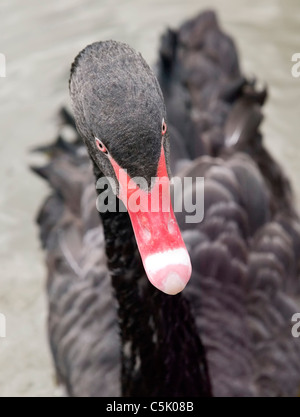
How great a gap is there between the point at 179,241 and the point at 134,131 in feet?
1.01

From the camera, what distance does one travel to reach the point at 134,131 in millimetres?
1963

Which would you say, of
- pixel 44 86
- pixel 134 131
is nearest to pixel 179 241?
pixel 134 131

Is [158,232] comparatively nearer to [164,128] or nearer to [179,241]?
[179,241]

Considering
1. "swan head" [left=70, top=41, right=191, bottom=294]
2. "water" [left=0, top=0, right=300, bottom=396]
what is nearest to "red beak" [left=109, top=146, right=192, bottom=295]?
"swan head" [left=70, top=41, right=191, bottom=294]

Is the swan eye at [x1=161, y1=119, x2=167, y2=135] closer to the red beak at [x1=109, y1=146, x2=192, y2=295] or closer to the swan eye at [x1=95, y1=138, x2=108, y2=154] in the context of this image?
the red beak at [x1=109, y1=146, x2=192, y2=295]

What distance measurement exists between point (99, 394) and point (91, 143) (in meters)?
1.26

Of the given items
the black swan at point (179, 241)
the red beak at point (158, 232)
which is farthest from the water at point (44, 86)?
the red beak at point (158, 232)

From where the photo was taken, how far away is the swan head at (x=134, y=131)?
6.45 ft

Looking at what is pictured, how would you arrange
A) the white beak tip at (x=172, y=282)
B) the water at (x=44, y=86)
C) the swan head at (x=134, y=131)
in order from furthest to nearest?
the water at (x=44, y=86), the swan head at (x=134, y=131), the white beak tip at (x=172, y=282)

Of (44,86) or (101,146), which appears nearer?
(101,146)

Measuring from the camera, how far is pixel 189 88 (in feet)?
12.7

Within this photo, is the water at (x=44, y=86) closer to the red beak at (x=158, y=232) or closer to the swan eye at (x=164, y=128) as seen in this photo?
the red beak at (x=158, y=232)

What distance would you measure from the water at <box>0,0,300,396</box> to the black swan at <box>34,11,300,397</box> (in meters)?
0.46

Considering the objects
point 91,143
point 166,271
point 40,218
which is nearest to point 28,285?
point 40,218
